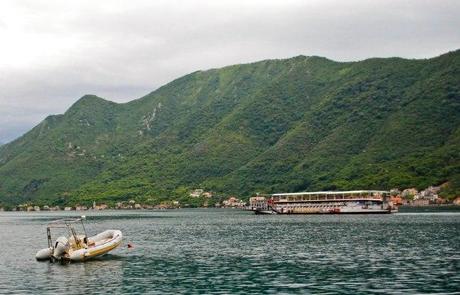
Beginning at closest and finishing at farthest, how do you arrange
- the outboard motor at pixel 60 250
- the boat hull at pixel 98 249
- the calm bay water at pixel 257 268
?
the calm bay water at pixel 257 268 → the outboard motor at pixel 60 250 → the boat hull at pixel 98 249

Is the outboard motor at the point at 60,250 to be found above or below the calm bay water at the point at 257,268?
above

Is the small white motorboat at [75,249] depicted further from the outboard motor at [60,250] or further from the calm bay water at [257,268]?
the calm bay water at [257,268]

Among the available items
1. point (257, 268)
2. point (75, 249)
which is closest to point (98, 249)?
point (75, 249)

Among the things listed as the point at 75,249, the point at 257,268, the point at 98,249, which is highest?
the point at 75,249

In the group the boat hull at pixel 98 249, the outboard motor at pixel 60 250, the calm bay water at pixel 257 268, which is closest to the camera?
the calm bay water at pixel 257 268

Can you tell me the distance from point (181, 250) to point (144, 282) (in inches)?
1475

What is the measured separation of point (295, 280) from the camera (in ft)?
227

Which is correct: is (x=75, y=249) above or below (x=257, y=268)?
above

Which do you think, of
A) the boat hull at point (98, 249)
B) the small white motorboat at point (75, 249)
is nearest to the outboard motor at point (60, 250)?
the small white motorboat at point (75, 249)

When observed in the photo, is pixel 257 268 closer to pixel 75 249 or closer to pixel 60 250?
pixel 75 249

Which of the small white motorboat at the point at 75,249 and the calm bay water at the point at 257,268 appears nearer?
the calm bay water at the point at 257,268

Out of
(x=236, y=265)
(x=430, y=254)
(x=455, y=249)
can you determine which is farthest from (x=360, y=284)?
(x=455, y=249)

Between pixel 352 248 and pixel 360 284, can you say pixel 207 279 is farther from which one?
pixel 352 248

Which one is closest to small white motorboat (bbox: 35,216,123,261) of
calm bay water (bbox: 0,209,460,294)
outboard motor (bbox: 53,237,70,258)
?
outboard motor (bbox: 53,237,70,258)
